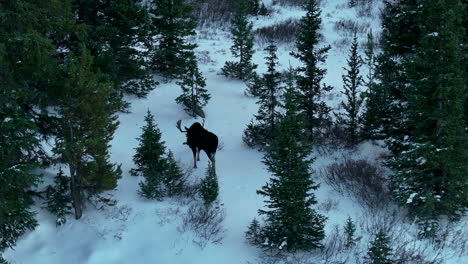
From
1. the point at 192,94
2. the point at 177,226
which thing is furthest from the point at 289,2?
the point at 177,226

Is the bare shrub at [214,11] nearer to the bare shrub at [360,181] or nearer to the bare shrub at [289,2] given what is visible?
the bare shrub at [289,2]

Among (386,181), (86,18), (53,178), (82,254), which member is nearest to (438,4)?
(386,181)

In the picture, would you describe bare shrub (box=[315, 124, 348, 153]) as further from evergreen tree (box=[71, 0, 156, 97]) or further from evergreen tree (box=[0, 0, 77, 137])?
evergreen tree (box=[0, 0, 77, 137])

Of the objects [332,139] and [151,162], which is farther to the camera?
[332,139]

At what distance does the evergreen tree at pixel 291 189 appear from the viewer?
9.39 metres

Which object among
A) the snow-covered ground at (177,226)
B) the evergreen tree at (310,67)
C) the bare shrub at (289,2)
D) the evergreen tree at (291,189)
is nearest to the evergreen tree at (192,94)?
the snow-covered ground at (177,226)

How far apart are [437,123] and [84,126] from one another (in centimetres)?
893

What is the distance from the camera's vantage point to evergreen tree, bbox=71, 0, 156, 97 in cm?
1614

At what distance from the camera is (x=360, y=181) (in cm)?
1312

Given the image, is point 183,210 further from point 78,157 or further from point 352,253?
point 352,253

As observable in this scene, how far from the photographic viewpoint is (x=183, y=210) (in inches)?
475

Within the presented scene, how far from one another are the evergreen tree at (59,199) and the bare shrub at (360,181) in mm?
7975

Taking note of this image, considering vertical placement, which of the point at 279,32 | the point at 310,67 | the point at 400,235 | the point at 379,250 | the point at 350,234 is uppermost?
the point at 310,67

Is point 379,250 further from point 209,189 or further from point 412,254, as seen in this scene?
point 209,189
